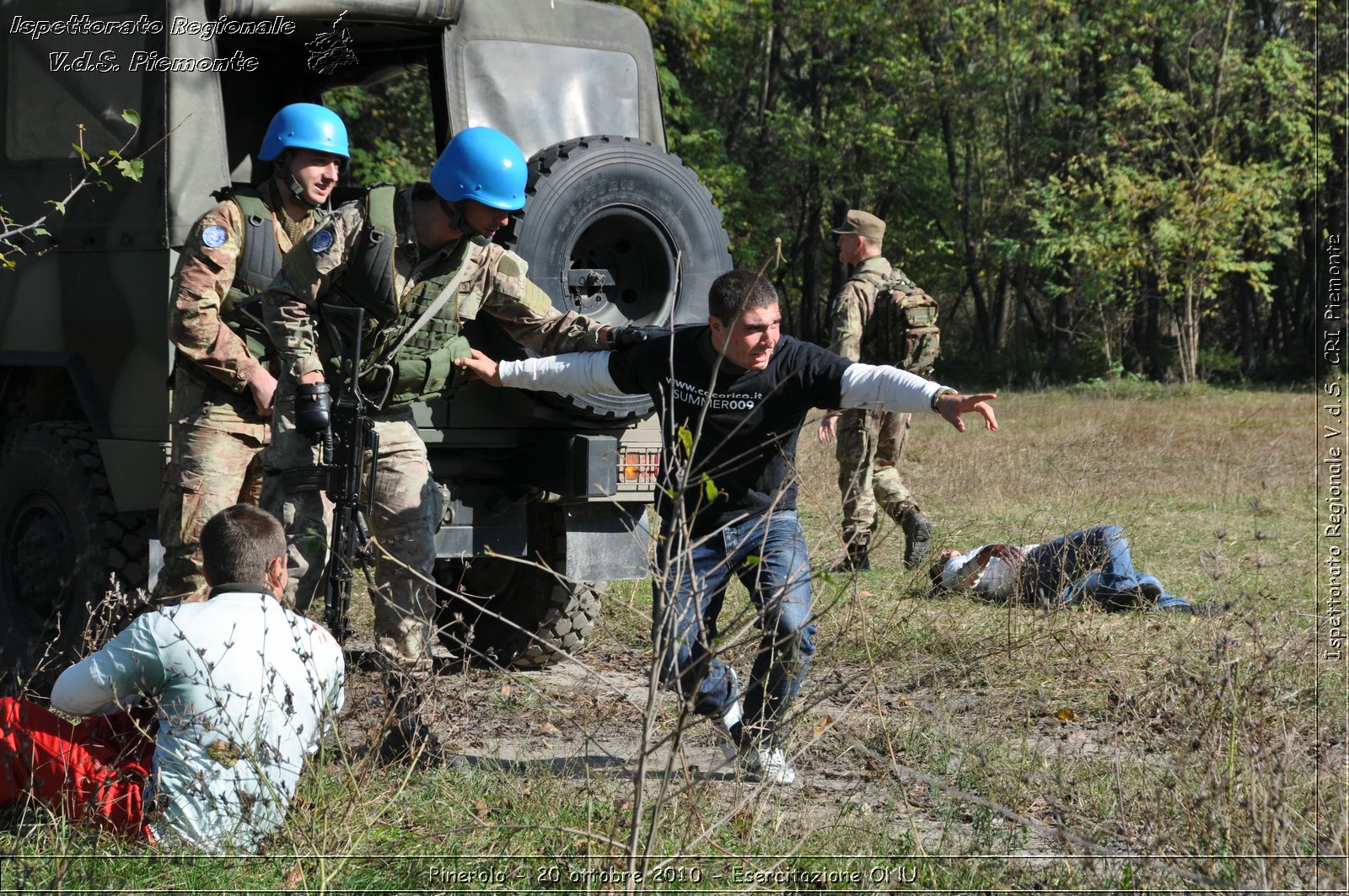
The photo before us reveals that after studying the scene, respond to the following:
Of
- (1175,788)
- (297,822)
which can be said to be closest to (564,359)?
(297,822)

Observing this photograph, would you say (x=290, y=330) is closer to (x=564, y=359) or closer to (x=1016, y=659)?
(x=564, y=359)

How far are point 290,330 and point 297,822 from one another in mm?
1710

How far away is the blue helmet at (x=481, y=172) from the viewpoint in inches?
179

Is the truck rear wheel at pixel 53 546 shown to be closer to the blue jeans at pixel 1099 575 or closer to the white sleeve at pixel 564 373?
the white sleeve at pixel 564 373

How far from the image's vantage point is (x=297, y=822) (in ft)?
10.9

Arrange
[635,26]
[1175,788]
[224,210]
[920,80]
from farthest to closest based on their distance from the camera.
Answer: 1. [920,80]
2. [635,26]
3. [224,210]
4. [1175,788]

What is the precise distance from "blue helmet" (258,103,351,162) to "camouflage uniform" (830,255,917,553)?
3.72 meters

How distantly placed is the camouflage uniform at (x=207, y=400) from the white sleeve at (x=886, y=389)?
1.96 meters

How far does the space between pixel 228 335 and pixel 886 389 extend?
2.12 m

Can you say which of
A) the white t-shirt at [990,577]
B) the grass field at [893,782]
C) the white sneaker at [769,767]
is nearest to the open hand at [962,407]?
the grass field at [893,782]

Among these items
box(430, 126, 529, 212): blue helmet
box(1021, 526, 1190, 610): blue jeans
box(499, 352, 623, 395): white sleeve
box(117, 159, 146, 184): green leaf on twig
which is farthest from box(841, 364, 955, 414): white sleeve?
box(1021, 526, 1190, 610): blue jeans

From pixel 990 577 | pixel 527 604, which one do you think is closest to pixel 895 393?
pixel 527 604

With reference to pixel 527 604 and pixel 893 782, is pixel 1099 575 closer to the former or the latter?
pixel 527 604

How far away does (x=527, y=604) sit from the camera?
609 cm
